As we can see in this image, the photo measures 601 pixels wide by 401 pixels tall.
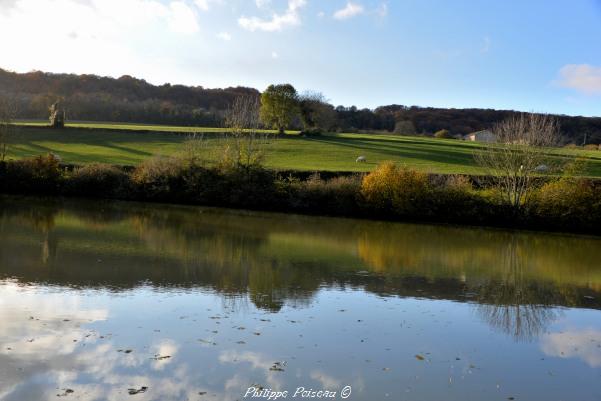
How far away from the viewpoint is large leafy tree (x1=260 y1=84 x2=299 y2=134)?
59.5m

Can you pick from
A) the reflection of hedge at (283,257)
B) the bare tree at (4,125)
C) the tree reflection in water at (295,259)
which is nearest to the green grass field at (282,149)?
the bare tree at (4,125)

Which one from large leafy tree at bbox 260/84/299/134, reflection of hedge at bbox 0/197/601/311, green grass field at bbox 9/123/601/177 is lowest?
reflection of hedge at bbox 0/197/601/311

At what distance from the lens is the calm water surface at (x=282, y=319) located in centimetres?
879

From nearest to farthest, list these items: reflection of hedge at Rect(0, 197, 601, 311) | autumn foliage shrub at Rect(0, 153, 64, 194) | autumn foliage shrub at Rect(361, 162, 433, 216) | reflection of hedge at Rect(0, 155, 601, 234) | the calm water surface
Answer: the calm water surface < reflection of hedge at Rect(0, 197, 601, 311) < reflection of hedge at Rect(0, 155, 601, 234) < autumn foliage shrub at Rect(361, 162, 433, 216) < autumn foliage shrub at Rect(0, 153, 64, 194)

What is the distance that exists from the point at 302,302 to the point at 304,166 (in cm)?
2914

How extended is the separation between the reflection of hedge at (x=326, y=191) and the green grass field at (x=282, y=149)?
3978 mm

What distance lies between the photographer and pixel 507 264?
69.3 feet

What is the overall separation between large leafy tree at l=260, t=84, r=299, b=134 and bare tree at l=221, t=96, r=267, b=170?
60.5 feet

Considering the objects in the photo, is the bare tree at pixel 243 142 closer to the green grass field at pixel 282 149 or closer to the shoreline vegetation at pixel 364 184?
the shoreline vegetation at pixel 364 184

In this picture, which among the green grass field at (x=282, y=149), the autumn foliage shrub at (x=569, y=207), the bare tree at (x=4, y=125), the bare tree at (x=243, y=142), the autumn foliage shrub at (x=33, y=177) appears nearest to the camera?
the autumn foliage shrub at (x=569, y=207)

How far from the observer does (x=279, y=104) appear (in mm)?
59812

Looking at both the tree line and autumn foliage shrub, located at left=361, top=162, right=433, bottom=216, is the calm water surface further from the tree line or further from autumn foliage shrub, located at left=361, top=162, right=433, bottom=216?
the tree line

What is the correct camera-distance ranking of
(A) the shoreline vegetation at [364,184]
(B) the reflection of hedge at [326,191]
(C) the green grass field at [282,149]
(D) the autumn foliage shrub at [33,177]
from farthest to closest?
(C) the green grass field at [282,149]
(D) the autumn foliage shrub at [33,177]
(A) the shoreline vegetation at [364,184]
(B) the reflection of hedge at [326,191]

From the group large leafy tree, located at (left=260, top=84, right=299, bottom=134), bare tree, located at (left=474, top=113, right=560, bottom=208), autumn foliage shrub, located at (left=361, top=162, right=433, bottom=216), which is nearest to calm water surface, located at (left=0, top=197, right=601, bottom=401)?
autumn foliage shrub, located at (left=361, top=162, right=433, bottom=216)
